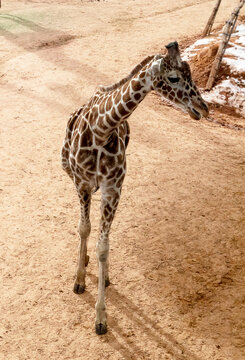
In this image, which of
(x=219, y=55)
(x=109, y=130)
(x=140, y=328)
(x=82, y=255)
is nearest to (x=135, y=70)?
(x=109, y=130)

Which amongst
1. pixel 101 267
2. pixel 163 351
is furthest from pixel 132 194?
pixel 163 351

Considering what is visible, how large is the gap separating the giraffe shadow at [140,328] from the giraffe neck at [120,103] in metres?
2.56

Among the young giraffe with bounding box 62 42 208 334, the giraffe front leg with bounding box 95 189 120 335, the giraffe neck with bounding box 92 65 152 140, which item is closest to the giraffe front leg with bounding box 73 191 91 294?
the young giraffe with bounding box 62 42 208 334

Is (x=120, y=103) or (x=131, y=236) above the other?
(x=120, y=103)

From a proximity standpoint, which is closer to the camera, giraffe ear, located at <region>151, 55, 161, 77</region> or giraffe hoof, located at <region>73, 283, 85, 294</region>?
giraffe ear, located at <region>151, 55, 161, 77</region>

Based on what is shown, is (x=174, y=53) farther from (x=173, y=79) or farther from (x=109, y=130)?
(x=109, y=130)

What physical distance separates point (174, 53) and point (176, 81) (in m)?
0.29

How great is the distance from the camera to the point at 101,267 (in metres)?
5.51

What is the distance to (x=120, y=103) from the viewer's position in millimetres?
4551

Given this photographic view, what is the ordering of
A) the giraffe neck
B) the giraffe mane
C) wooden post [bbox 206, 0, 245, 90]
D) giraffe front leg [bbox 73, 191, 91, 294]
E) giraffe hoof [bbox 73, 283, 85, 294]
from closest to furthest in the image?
the giraffe neck → the giraffe mane → giraffe front leg [bbox 73, 191, 91, 294] → giraffe hoof [bbox 73, 283, 85, 294] → wooden post [bbox 206, 0, 245, 90]

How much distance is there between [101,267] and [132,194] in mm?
3104

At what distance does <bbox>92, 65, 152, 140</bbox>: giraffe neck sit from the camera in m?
4.42

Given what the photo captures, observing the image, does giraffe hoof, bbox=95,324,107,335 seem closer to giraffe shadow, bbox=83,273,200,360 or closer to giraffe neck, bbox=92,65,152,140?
giraffe shadow, bbox=83,273,200,360

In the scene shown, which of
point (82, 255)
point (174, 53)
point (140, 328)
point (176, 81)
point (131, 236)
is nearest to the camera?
point (174, 53)
